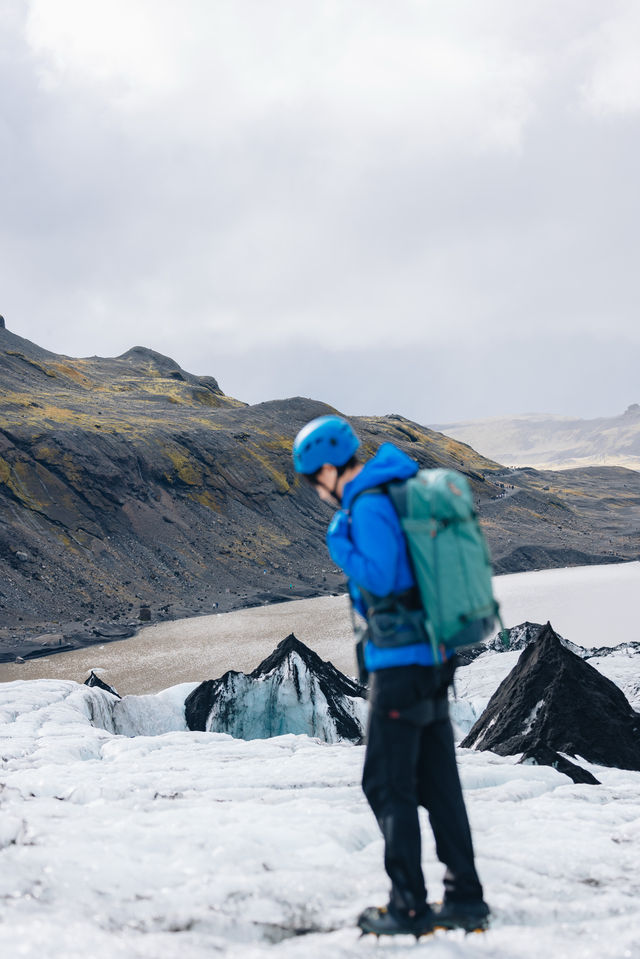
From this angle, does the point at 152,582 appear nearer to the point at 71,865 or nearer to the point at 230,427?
the point at 230,427

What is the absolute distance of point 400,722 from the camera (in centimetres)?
314

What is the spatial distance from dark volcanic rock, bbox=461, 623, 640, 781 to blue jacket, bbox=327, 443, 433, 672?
15.1 ft

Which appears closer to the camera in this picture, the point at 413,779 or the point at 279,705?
the point at 413,779

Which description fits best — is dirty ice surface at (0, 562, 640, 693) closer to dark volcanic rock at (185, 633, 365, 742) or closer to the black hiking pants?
dark volcanic rock at (185, 633, 365, 742)

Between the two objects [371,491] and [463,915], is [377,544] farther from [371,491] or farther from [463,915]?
[463,915]

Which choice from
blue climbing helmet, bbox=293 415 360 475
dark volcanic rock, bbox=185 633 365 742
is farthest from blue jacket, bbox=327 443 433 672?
dark volcanic rock, bbox=185 633 365 742

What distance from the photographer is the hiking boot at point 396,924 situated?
3072 millimetres

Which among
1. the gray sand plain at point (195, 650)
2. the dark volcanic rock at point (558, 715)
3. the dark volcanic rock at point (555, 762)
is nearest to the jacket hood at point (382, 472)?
the dark volcanic rock at point (555, 762)

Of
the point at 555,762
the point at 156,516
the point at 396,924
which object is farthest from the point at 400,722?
the point at 156,516

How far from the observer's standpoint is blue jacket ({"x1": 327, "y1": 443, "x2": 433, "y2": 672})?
3.07 meters

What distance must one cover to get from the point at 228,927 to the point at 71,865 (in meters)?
1.06

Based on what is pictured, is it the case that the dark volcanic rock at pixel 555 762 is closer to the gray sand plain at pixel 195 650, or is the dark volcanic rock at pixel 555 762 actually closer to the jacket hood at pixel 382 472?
the jacket hood at pixel 382 472

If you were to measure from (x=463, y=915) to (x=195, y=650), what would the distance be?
79.6 feet

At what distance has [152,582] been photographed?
39.8 metres
